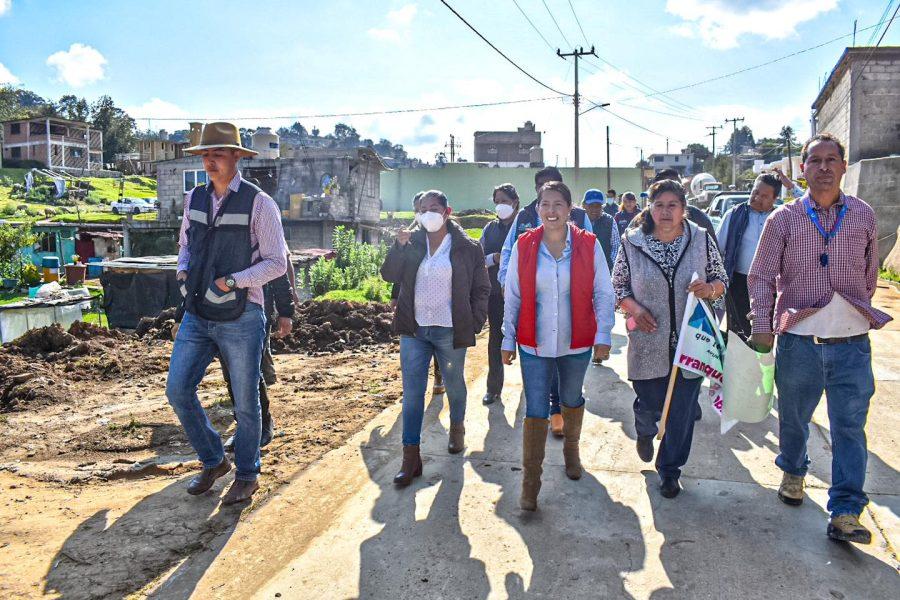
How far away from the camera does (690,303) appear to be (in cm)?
395

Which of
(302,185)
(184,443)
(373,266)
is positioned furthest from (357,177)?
(184,443)

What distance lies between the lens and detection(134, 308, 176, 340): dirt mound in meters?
11.4

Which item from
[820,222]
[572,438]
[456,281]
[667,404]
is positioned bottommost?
[572,438]

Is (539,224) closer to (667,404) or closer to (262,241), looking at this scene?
(667,404)

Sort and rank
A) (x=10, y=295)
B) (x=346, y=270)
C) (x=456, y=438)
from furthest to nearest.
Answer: (x=10, y=295), (x=346, y=270), (x=456, y=438)

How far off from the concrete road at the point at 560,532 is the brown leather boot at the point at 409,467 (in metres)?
0.06

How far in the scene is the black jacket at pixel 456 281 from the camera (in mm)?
4562

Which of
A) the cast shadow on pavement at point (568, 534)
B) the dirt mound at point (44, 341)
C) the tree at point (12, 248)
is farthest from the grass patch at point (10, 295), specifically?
the cast shadow on pavement at point (568, 534)

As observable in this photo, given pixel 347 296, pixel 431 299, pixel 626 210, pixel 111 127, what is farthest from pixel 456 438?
pixel 111 127

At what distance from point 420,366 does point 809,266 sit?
239 cm

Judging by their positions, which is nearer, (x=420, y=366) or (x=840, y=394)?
(x=840, y=394)

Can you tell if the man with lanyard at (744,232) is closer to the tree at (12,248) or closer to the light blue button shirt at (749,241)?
the light blue button shirt at (749,241)

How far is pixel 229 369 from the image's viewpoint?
161 inches

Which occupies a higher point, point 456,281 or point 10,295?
point 456,281
